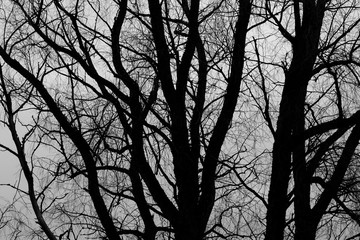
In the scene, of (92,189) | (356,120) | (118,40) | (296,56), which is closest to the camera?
(356,120)

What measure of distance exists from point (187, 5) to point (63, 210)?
310 cm

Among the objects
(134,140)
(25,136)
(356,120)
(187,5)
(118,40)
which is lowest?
(356,120)

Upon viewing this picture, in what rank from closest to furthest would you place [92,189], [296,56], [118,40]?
[296,56] < [92,189] < [118,40]

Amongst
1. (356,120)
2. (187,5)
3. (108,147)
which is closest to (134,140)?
(108,147)

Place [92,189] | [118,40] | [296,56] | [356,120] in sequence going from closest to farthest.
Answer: [356,120]
[296,56]
[92,189]
[118,40]

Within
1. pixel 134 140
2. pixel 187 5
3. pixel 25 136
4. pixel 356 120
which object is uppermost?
pixel 187 5

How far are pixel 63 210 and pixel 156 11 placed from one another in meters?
2.79

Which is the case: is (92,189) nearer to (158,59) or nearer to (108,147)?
(108,147)

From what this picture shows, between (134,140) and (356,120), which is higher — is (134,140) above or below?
above

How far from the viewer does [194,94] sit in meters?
6.88

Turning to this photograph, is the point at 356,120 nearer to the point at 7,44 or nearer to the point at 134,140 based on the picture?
the point at 134,140

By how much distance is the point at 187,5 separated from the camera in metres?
7.03

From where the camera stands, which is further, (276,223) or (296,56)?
(296,56)

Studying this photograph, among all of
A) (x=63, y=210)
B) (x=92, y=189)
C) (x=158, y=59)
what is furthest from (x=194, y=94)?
(x=63, y=210)
